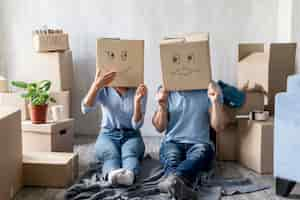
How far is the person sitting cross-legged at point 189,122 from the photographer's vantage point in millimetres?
2527

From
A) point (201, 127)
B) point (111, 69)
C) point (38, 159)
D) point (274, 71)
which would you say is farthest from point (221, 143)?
point (38, 159)

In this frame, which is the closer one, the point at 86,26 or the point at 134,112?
the point at 134,112

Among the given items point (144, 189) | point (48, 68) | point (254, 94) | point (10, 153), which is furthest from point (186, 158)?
point (48, 68)

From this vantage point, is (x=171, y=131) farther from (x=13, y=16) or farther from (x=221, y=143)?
(x=13, y=16)

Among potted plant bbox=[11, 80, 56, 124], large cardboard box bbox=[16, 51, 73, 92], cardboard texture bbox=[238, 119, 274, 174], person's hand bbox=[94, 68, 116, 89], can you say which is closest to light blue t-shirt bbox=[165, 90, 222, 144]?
cardboard texture bbox=[238, 119, 274, 174]

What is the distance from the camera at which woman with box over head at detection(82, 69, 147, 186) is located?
8.32ft

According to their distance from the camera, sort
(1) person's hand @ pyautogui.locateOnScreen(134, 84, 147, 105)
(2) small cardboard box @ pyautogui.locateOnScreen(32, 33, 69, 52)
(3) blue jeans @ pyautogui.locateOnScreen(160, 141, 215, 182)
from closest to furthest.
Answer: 1. (3) blue jeans @ pyautogui.locateOnScreen(160, 141, 215, 182)
2. (1) person's hand @ pyautogui.locateOnScreen(134, 84, 147, 105)
3. (2) small cardboard box @ pyautogui.locateOnScreen(32, 33, 69, 52)

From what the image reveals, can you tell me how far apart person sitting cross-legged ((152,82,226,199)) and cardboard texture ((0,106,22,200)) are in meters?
0.77

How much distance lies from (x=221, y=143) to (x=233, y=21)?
3.25 ft

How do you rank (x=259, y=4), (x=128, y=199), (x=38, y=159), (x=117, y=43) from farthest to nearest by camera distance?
(x=259, y=4)
(x=117, y=43)
(x=38, y=159)
(x=128, y=199)

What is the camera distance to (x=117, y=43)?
8.59 feet

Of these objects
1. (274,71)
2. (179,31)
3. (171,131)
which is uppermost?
(179,31)

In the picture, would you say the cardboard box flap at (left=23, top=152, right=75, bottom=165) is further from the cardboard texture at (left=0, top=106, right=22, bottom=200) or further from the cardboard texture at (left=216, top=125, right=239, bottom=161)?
the cardboard texture at (left=216, top=125, right=239, bottom=161)

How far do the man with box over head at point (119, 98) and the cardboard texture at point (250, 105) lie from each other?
557mm
